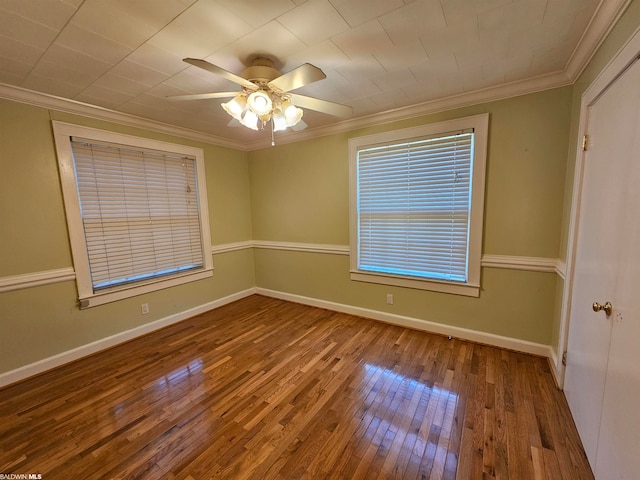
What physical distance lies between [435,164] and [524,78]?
873mm

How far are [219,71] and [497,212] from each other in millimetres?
2419

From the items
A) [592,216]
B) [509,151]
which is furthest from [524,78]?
[592,216]

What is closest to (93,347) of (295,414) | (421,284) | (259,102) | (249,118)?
(295,414)

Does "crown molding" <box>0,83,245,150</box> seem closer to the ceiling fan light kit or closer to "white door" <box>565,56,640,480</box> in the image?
the ceiling fan light kit

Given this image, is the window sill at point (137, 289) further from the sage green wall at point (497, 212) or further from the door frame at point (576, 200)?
the door frame at point (576, 200)

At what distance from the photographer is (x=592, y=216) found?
1471 mm

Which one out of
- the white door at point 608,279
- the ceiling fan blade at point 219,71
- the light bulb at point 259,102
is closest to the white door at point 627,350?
the white door at point 608,279

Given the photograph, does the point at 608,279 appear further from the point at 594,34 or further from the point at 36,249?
the point at 36,249

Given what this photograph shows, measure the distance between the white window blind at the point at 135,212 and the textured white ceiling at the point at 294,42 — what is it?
0.65m

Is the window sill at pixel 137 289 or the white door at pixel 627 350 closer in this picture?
the white door at pixel 627 350

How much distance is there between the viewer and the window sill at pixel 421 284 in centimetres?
250

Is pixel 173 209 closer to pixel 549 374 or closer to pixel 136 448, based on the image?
pixel 136 448

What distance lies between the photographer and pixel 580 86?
179 centimetres

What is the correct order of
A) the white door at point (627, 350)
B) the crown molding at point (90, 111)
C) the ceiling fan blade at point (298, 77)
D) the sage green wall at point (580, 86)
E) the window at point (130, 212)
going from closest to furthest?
the white door at point (627, 350)
the sage green wall at point (580, 86)
the ceiling fan blade at point (298, 77)
the crown molding at point (90, 111)
the window at point (130, 212)
